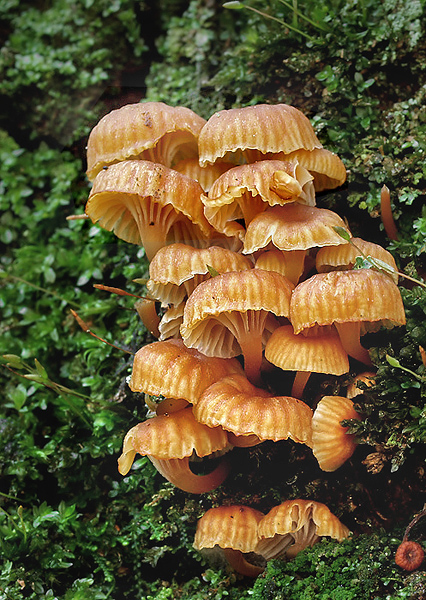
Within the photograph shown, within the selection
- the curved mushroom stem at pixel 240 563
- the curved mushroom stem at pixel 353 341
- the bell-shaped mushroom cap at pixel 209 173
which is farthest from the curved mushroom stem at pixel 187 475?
the bell-shaped mushroom cap at pixel 209 173

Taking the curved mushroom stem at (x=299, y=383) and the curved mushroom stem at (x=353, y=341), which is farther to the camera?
the curved mushroom stem at (x=299, y=383)

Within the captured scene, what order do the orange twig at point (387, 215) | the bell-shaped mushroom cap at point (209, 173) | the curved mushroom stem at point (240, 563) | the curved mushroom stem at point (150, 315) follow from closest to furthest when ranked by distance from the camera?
the curved mushroom stem at point (240, 563)
the bell-shaped mushroom cap at point (209, 173)
the orange twig at point (387, 215)
the curved mushroom stem at point (150, 315)

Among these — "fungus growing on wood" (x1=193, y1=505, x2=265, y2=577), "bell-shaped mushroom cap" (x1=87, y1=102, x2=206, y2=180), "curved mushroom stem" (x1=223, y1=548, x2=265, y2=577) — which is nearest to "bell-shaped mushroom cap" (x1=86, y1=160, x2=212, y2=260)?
"bell-shaped mushroom cap" (x1=87, y1=102, x2=206, y2=180)

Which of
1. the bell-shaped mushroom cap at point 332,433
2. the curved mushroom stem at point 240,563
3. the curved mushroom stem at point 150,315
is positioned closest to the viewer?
the bell-shaped mushroom cap at point 332,433

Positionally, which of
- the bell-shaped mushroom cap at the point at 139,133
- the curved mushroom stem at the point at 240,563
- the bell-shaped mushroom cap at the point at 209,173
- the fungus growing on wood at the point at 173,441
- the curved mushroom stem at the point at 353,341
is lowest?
the curved mushroom stem at the point at 240,563

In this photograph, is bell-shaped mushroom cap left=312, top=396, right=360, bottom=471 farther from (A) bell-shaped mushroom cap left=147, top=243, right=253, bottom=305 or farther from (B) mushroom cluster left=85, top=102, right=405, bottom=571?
(A) bell-shaped mushroom cap left=147, top=243, right=253, bottom=305

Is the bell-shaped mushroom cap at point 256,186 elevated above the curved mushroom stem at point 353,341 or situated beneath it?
elevated above

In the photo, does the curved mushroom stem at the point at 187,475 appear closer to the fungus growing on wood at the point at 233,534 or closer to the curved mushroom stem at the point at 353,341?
the fungus growing on wood at the point at 233,534

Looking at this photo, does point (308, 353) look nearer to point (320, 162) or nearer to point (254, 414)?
point (254, 414)
